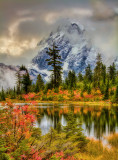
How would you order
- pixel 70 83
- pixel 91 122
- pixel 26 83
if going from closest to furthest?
pixel 91 122 → pixel 70 83 → pixel 26 83

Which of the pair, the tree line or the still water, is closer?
the still water

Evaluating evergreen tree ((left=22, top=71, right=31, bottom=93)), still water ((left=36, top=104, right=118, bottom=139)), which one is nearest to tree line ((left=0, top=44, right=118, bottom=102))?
evergreen tree ((left=22, top=71, right=31, bottom=93))

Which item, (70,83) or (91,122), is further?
(70,83)

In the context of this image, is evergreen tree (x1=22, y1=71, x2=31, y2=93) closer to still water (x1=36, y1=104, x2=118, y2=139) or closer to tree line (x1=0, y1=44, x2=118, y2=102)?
tree line (x1=0, y1=44, x2=118, y2=102)

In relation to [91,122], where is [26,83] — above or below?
above

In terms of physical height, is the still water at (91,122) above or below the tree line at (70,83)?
below

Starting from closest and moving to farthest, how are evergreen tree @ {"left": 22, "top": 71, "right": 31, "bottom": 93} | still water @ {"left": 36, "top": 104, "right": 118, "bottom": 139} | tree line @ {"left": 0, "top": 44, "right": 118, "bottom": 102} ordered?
still water @ {"left": 36, "top": 104, "right": 118, "bottom": 139}
tree line @ {"left": 0, "top": 44, "right": 118, "bottom": 102}
evergreen tree @ {"left": 22, "top": 71, "right": 31, "bottom": 93}

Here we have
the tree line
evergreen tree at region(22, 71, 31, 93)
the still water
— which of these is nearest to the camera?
the still water

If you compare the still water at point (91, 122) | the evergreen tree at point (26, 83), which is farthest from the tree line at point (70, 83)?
the still water at point (91, 122)

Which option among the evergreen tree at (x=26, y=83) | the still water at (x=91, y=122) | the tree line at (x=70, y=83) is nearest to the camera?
the still water at (x=91, y=122)

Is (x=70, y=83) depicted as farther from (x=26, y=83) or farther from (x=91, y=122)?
(x=91, y=122)

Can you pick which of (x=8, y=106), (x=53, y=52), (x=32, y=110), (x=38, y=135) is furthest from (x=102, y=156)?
(x=53, y=52)

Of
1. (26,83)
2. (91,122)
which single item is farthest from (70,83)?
(91,122)

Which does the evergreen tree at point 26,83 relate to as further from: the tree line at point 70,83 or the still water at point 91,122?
the still water at point 91,122
